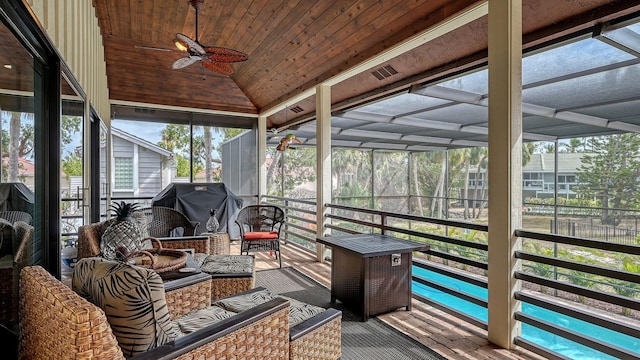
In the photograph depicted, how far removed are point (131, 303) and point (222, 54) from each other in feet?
10.9

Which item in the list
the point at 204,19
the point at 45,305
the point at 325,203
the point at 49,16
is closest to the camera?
the point at 45,305

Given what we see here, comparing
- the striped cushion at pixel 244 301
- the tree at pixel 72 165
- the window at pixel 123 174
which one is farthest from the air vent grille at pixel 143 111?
the striped cushion at pixel 244 301

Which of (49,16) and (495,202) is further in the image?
(495,202)

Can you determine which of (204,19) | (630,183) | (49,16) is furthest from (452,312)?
(630,183)

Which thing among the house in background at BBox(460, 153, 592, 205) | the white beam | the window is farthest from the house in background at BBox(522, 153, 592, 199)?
the window

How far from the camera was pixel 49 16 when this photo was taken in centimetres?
201

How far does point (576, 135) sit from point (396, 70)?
16.8 ft

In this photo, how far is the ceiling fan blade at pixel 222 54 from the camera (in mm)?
3789

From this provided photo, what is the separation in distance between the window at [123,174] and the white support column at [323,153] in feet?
12.7

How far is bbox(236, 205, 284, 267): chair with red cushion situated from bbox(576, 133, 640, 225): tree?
5.73 meters

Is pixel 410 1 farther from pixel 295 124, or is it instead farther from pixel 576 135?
pixel 576 135

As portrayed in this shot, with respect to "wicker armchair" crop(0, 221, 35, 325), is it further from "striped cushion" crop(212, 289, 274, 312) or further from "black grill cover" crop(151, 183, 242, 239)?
"black grill cover" crop(151, 183, 242, 239)

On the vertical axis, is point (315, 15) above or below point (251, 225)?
above

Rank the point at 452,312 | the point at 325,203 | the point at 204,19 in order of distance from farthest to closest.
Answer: the point at 325,203 → the point at 204,19 → the point at 452,312
